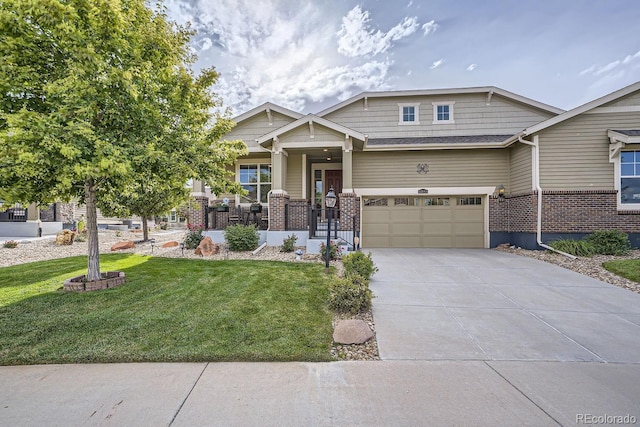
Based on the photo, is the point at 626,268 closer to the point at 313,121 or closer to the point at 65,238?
the point at 313,121

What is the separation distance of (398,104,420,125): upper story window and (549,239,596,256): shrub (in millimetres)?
7215

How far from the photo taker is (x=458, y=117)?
12.8m

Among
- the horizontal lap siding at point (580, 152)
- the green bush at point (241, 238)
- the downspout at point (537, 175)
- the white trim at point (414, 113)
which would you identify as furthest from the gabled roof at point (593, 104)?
the green bush at point (241, 238)

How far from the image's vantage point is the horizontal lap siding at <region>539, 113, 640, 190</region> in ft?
31.6

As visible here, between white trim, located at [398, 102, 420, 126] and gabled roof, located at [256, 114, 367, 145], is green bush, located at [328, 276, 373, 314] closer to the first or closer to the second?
gabled roof, located at [256, 114, 367, 145]

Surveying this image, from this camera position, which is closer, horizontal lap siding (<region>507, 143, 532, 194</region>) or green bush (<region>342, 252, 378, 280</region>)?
green bush (<region>342, 252, 378, 280</region>)

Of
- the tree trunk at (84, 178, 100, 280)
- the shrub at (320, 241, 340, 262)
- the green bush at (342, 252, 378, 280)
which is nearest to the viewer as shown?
the tree trunk at (84, 178, 100, 280)

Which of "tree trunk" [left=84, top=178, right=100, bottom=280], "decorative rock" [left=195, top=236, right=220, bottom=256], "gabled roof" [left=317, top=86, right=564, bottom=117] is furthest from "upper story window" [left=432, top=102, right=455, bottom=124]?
"tree trunk" [left=84, top=178, right=100, bottom=280]

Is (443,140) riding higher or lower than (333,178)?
higher

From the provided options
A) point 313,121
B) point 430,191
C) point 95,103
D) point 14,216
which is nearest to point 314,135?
point 313,121

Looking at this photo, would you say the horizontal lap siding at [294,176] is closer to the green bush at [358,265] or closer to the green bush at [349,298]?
the green bush at [358,265]

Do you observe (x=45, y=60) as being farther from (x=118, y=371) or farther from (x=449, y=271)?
(x=449, y=271)

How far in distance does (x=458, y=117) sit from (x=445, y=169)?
2899mm

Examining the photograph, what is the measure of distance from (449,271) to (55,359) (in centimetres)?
768
